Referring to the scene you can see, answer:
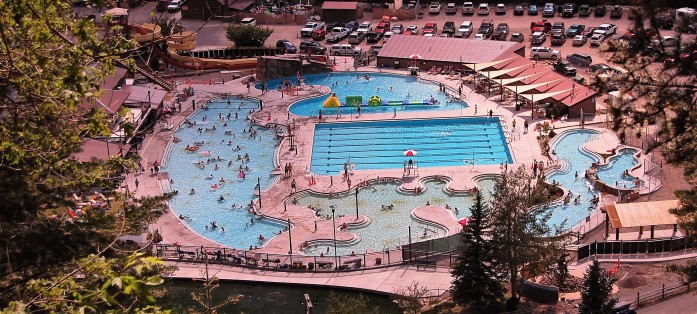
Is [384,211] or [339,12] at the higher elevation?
[339,12]

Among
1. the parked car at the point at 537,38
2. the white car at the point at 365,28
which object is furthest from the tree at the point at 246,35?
the parked car at the point at 537,38

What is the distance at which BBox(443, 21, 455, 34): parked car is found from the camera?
213 feet

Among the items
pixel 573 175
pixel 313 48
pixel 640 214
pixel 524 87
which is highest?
pixel 313 48

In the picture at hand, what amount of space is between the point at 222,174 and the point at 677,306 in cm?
2181

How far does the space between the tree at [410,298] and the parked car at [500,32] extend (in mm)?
34622

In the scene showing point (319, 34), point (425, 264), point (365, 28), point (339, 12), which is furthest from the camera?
point (339, 12)

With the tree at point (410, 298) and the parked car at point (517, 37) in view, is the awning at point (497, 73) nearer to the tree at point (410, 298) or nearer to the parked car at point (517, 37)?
the parked car at point (517, 37)

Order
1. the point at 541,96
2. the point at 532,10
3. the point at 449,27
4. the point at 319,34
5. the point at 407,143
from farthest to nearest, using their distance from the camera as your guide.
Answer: the point at 532,10 < the point at 449,27 < the point at 319,34 < the point at 541,96 < the point at 407,143

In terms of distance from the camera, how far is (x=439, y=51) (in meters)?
58.9

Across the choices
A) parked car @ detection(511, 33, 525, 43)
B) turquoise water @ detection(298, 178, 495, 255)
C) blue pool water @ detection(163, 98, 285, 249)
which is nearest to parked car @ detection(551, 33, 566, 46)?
parked car @ detection(511, 33, 525, 43)

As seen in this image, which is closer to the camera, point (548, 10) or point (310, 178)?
point (310, 178)

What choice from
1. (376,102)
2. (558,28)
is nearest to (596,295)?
(376,102)

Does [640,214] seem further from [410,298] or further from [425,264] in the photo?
[410,298]

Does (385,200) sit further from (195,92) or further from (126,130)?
(126,130)
